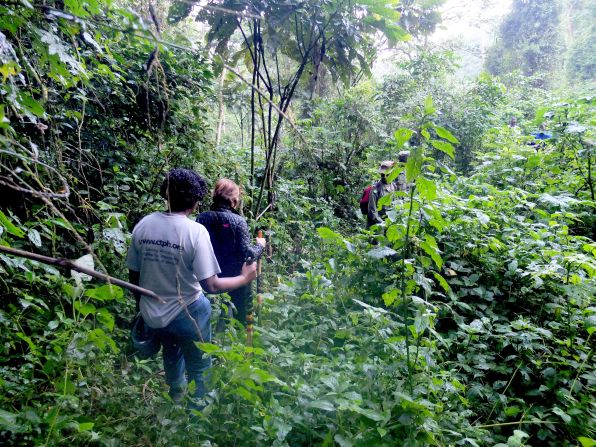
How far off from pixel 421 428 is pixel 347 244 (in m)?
1.38

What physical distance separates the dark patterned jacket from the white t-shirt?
2.27 ft

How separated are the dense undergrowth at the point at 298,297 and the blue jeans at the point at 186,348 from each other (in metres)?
0.17

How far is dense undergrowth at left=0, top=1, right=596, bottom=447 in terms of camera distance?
1720 millimetres

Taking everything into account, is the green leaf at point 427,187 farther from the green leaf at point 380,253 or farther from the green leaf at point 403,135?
the green leaf at point 380,253

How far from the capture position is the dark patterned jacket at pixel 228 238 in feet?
10.0

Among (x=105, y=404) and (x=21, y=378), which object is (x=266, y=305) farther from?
(x=21, y=378)

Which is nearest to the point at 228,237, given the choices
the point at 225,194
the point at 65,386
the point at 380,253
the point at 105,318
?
the point at 225,194

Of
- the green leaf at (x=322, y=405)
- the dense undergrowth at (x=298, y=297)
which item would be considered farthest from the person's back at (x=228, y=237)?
the green leaf at (x=322, y=405)

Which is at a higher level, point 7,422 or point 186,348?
point 7,422

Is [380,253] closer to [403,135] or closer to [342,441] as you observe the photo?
[403,135]

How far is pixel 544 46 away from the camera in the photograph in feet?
65.8

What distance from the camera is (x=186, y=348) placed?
2398 mm

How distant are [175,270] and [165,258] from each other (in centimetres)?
10

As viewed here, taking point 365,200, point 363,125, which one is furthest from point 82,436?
point 363,125
